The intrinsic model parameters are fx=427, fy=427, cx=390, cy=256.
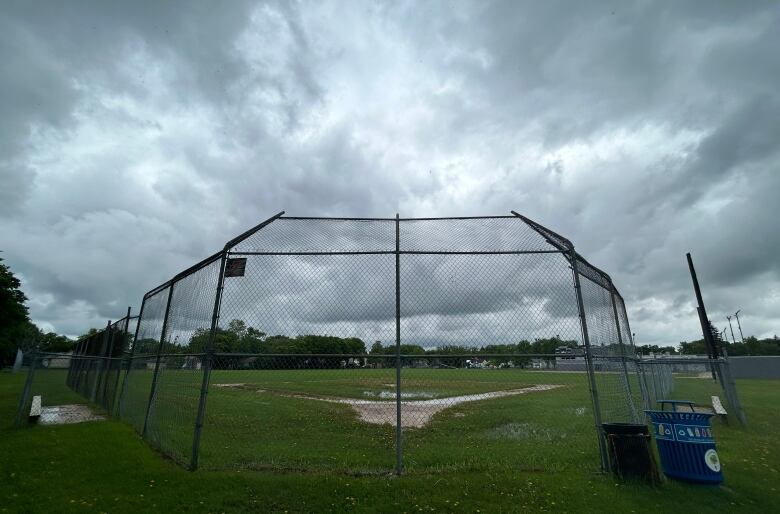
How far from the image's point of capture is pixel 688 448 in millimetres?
5457

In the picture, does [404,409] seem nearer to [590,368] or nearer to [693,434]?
[590,368]

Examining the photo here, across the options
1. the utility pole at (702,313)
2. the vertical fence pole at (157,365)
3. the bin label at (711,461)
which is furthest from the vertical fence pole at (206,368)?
the utility pole at (702,313)

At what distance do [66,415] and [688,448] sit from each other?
13033 mm

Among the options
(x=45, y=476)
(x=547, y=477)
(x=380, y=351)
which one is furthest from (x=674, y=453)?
(x=45, y=476)

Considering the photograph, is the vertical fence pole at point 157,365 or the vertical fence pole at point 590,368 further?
the vertical fence pole at point 157,365

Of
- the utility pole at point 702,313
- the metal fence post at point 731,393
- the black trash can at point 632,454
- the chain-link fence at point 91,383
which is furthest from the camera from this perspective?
the utility pole at point 702,313

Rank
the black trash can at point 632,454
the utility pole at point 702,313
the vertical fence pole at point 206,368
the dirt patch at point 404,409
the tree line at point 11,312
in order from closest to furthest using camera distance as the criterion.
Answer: the black trash can at point 632,454
the vertical fence pole at point 206,368
the dirt patch at point 404,409
the utility pole at point 702,313
the tree line at point 11,312

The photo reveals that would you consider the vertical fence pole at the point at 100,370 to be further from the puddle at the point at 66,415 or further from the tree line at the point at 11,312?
the tree line at the point at 11,312

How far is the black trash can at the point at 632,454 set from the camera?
5320 mm

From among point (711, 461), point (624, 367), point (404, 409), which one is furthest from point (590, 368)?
point (404, 409)

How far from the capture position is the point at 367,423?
1080 centimetres

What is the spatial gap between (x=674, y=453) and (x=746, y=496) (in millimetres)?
810

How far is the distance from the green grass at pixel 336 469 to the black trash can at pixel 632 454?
7.5 inches

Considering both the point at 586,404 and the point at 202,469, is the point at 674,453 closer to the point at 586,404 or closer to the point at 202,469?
the point at 202,469
